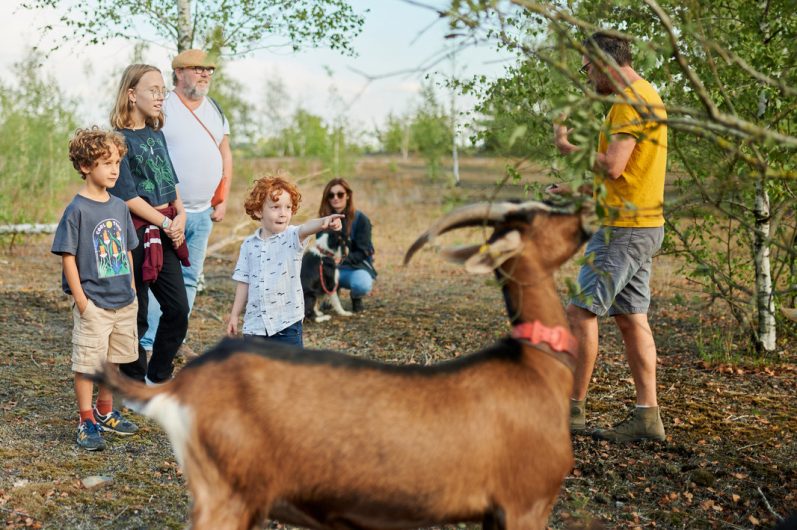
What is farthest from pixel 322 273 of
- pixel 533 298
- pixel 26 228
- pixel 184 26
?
pixel 533 298

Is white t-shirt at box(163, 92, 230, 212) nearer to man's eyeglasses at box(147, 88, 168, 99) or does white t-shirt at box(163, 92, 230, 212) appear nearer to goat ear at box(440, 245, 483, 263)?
man's eyeglasses at box(147, 88, 168, 99)

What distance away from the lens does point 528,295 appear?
3213 millimetres

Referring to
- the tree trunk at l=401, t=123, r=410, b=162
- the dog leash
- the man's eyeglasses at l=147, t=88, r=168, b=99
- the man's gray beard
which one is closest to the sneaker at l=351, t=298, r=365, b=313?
the dog leash

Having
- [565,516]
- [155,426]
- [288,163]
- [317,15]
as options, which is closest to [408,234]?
[317,15]

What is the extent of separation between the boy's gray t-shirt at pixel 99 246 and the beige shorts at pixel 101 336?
0.23 feet

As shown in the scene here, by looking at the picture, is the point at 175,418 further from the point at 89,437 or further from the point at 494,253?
the point at 89,437

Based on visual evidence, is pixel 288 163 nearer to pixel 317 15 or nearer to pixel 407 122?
pixel 407 122

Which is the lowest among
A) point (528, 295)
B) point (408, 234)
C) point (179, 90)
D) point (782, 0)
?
point (408, 234)

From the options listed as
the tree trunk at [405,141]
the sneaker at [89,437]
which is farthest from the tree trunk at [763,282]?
the tree trunk at [405,141]

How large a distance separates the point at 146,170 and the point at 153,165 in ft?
0.25

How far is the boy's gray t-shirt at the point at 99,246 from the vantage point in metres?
5.14

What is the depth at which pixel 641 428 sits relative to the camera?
5363mm

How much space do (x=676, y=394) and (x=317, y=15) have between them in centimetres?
756

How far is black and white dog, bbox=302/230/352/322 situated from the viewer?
10039 millimetres
